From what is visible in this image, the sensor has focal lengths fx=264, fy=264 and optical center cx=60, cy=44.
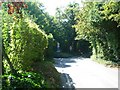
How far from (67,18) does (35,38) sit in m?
40.0

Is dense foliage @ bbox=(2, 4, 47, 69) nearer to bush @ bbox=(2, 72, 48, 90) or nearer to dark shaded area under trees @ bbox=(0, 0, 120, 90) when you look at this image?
dark shaded area under trees @ bbox=(0, 0, 120, 90)

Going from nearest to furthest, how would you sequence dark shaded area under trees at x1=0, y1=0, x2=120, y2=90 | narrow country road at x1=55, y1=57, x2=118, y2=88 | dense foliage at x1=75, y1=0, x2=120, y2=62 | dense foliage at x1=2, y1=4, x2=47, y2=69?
dark shaded area under trees at x1=0, y1=0, x2=120, y2=90
dense foliage at x1=2, y1=4, x2=47, y2=69
narrow country road at x1=55, y1=57, x2=118, y2=88
dense foliage at x1=75, y1=0, x2=120, y2=62

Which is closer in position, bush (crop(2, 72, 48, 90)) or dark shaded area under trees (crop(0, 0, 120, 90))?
bush (crop(2, 72, 48, 90))

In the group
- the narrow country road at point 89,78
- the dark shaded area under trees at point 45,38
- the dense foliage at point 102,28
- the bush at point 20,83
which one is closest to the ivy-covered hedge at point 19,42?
the dark shaded area under trees at point 45,38

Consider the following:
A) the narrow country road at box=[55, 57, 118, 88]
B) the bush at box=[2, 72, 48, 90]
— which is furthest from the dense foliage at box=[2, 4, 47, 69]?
the bush at box=[2, 72, 48, 90]

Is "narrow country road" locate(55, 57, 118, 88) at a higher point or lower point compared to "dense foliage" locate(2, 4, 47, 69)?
lower

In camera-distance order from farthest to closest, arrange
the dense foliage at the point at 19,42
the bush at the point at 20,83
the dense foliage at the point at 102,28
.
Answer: the dense foliage at the point at 102,28, the dense foliage at the point at 19,42, the bush at the point at 20,83

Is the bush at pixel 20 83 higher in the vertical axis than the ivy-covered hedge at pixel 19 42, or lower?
lower

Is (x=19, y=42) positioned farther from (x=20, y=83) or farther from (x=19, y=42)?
(x=20, y=83)

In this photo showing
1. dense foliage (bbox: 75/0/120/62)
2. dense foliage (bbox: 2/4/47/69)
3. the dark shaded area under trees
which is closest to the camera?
the dark shaded area under trees

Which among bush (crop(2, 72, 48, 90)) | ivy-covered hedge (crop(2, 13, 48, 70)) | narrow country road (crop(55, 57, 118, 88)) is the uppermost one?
ivy-covered hedge (crop(2, 13, 48, 70))

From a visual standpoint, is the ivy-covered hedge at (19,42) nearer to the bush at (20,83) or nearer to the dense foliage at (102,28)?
the bush at (20,83)

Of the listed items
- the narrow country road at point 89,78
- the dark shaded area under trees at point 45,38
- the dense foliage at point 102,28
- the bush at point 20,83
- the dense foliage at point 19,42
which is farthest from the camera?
the dense foliage at point 102,28

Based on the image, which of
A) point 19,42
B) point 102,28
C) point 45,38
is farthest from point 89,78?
point 102,28
